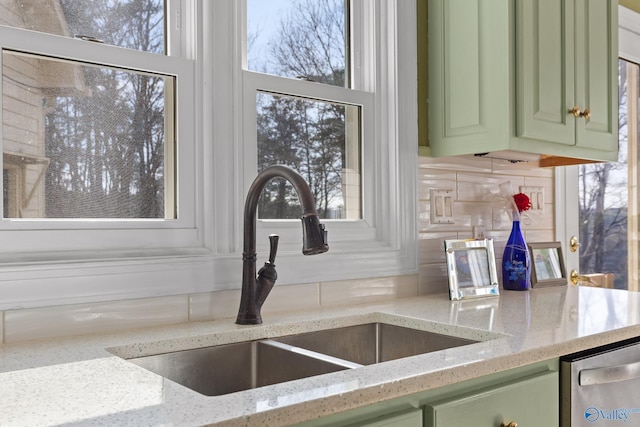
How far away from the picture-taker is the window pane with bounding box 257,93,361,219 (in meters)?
1.80

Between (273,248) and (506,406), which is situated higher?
(273,248)

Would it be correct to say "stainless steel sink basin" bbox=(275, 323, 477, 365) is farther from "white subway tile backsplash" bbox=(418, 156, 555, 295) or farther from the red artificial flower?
the red artificial flower

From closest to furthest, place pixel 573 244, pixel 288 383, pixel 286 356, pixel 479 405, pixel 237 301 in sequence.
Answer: pixel 288 383 → pixel 479 405 → pixel 286 356 → pixel 237 301 → pixel 573 244

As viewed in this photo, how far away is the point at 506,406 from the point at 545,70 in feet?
4.04

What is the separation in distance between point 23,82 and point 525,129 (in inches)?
57.7

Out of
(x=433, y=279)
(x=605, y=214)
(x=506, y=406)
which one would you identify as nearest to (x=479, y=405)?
(x=506, y=406)

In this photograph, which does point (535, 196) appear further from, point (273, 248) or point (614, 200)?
point (273, 248)

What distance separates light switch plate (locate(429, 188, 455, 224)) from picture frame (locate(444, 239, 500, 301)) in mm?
147

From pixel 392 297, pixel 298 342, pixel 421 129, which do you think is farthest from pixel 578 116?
pixel 298 342

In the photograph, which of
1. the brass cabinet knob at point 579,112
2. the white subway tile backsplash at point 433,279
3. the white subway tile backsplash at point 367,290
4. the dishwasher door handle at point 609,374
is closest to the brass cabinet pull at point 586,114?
the brass cabinet knob at point 579,112

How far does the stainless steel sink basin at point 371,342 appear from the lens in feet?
5.05

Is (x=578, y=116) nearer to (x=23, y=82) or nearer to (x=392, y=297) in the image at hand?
(x=392, y=297)

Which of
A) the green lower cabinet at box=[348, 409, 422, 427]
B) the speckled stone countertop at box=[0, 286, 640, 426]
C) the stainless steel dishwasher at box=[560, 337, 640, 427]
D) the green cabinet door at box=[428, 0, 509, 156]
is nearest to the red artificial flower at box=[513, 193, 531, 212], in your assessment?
the green cabinet door at box=[428, 0, 509, 156]

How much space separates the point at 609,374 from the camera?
4.76ft
